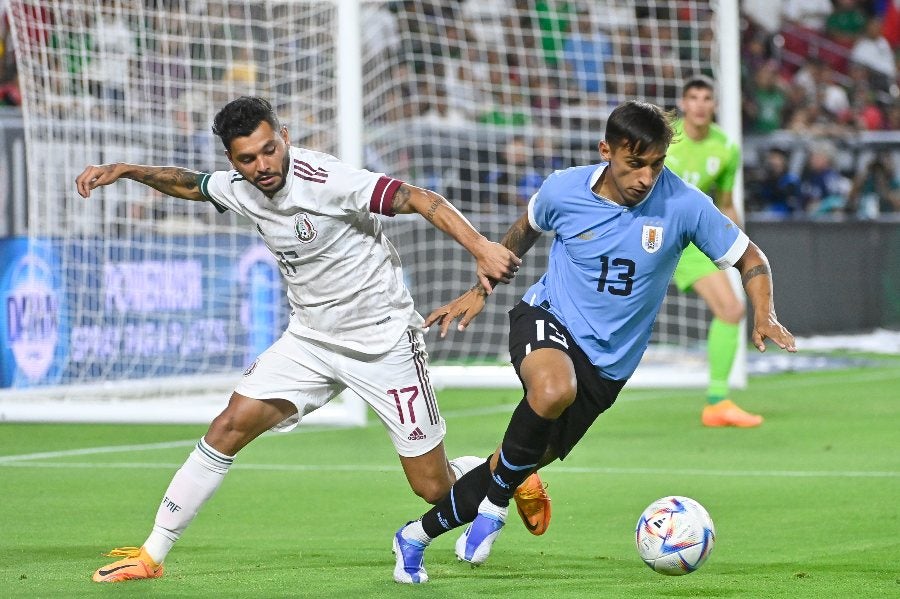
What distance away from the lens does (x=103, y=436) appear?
34.5 ft

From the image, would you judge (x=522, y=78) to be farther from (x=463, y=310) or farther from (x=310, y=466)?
(x=463, y=310)

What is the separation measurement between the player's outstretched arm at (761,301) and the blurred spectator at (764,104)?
13.9 meters

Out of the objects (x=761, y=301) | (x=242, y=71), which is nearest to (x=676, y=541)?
(x=761, y=301)

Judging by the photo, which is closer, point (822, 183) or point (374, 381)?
point (374, 381)

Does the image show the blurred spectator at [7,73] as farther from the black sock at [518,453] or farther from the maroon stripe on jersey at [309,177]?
the black sock at [518,453]

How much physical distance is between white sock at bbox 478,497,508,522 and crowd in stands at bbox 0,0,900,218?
22.2 feet

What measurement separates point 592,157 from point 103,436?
5.99 m

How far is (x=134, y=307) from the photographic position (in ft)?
38.8

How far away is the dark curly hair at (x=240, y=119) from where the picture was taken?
527cm

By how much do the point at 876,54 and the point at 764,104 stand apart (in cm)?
300

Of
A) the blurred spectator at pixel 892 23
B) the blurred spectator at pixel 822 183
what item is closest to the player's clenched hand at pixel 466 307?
the blurred spectator at pixel 822 183

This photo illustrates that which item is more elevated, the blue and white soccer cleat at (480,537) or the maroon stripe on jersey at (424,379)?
the maroon stripe on jersey at (424,379)

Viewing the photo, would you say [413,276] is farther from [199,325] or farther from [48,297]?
[48,297]

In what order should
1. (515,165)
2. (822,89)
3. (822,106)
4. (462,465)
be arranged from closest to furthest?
1. (462,465)
2. (515,165)
3. (822,106)
4. (822,89)
